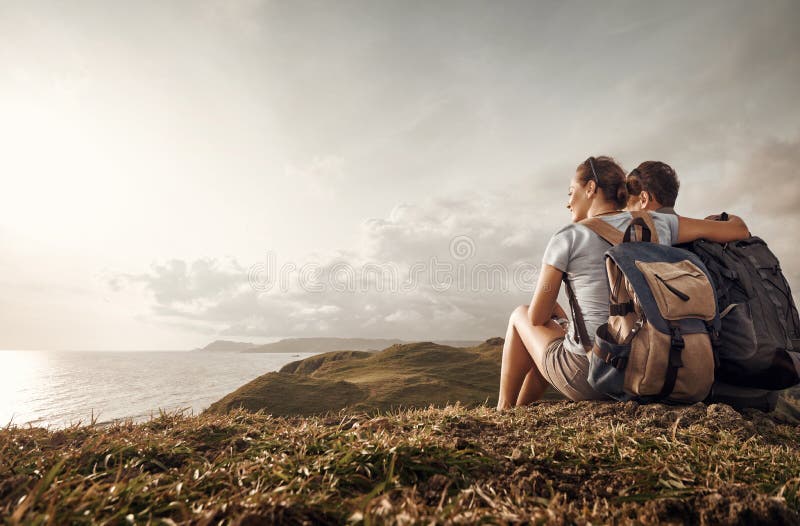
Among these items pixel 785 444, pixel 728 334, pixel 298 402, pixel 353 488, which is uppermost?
pixel 728 334

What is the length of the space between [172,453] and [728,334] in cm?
500

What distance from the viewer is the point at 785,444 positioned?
3381 mm

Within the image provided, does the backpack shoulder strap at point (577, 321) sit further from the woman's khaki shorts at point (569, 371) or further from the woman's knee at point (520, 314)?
the woman's knee at point (520, 314)

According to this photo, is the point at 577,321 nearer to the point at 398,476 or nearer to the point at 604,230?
the point at 604,230

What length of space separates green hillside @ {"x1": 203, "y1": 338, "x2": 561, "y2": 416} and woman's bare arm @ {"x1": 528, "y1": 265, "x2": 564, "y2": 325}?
191 centimetres

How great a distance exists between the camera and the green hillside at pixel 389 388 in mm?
12320

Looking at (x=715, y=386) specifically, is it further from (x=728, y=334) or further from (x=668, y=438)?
(x=668, y=438)

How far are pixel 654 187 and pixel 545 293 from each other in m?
2.30

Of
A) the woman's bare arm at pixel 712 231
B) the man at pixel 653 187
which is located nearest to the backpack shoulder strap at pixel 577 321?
the woman's bare arm at pixel 712 231

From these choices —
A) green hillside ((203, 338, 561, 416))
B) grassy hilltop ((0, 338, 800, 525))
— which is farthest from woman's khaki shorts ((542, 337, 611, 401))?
green hillside ((203, 338, 561, 416))

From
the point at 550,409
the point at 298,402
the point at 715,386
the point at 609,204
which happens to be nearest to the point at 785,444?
the point at 715,386

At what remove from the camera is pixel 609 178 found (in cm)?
480

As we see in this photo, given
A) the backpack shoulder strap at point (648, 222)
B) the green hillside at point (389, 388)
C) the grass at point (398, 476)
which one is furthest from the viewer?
the green hillside at point (389, 388)

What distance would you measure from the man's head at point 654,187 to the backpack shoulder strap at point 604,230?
53.4 inches
